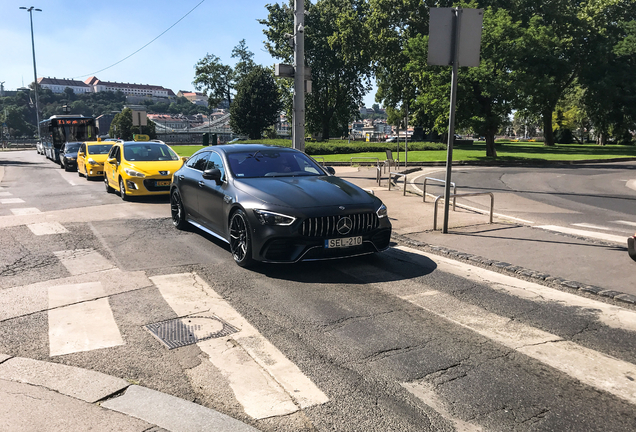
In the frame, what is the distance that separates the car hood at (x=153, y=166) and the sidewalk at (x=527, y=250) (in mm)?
6118

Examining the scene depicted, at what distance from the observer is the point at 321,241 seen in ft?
21.0

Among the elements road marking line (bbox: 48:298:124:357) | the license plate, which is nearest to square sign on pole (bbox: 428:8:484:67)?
the license plate

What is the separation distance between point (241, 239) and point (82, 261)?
2.22 m

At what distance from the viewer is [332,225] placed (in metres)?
6.48

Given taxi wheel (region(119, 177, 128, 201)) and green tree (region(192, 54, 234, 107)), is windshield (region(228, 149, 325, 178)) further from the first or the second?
green tree (region(192, 54, 234, 107))

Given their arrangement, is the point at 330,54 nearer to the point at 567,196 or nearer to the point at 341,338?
the point at 567,196

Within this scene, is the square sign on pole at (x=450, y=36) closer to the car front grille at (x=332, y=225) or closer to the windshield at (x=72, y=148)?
the car front grille at (x=332, y=225)

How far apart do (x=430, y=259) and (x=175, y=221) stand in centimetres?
479

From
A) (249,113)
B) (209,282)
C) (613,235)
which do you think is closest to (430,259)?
(209,282)

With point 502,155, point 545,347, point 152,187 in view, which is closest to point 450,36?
point 545,347

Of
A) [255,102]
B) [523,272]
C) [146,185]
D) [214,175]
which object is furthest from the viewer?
[255,102]

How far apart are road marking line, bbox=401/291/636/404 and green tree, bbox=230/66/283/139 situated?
63383 millimetres

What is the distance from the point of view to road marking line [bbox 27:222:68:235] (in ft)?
31.0

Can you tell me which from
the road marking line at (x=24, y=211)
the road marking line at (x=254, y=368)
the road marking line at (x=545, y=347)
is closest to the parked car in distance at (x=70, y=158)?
the road marking line at (x=24, y=211)
